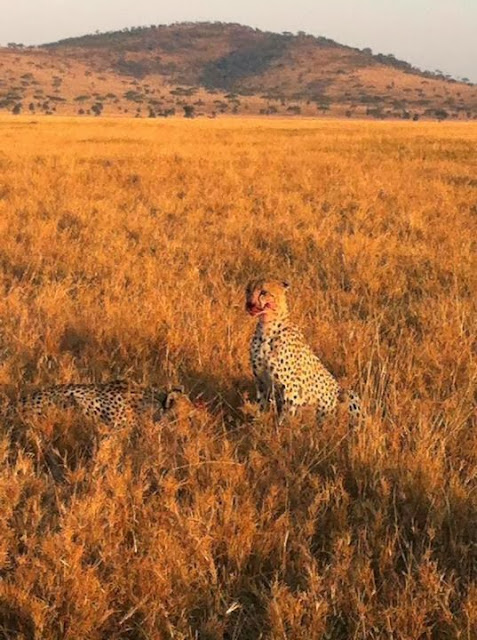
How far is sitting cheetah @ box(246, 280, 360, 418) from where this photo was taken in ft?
12.1

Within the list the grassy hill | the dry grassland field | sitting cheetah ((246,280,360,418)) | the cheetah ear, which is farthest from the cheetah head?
the grassy hill

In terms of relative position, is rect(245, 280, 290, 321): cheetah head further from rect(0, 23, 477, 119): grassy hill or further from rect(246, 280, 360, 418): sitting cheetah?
rect(0, 23, 477, 119): grassy hill

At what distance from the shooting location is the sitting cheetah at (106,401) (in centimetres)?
370

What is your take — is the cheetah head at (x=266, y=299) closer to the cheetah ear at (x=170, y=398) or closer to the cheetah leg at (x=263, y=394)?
the cheetah leg at (x=263, y=394)

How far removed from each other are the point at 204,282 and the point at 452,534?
4.04 m

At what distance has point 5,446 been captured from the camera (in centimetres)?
322

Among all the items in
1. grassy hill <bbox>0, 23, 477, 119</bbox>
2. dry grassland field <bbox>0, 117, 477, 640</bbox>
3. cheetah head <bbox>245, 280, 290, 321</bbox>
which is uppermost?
grassy hill <bbox>0, 23, 477, 119</bbox>

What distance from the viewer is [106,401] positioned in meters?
3.77

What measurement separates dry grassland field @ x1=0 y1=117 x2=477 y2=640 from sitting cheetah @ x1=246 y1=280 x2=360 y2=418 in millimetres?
145

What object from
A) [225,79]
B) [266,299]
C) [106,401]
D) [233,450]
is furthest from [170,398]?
[225,79]

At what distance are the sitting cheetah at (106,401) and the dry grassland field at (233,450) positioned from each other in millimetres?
103

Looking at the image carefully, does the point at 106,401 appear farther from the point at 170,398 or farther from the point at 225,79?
the point at 225,79

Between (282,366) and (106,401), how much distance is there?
948 mm

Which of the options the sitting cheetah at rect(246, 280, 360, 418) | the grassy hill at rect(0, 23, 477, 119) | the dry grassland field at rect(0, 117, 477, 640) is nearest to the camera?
the dry grassland field at rect(0, 117, 477, 640)
